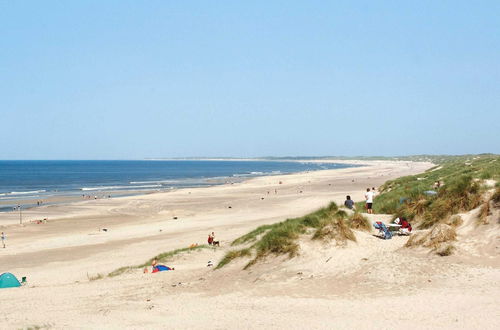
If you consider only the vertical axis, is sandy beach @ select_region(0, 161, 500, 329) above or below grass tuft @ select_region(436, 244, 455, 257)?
below

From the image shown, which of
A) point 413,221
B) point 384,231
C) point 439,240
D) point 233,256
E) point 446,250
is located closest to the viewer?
point 446,250

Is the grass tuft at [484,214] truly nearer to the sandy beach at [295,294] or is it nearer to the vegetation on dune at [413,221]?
the vegetation on dune at [413,221]

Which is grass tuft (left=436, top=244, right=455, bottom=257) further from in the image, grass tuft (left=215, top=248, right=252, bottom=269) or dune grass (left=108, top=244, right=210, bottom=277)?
dune grass (left=108, top=244, right=210, bottom=277)

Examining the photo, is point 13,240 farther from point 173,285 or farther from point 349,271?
point 349,271

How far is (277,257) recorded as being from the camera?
1194 centimetres

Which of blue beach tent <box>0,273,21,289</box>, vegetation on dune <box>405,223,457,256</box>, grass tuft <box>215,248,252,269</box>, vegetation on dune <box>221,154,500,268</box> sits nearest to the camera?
vegetation on dune <box>405,223,457,256</box>

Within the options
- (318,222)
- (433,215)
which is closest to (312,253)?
(318,222)

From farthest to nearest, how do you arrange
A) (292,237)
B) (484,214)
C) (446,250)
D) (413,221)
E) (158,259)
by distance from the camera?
1. (158,259)
2. (413,221)
3. (292,237)
4. (484,214)
5. (446,250)

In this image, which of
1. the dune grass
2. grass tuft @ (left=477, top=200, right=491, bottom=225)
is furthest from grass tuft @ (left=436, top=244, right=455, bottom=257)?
the dune grass

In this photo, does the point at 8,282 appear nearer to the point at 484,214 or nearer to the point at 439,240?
the point at 439,240

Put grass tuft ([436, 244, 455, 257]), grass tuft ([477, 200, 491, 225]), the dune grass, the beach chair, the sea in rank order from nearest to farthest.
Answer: grass tuft ([436, 244, 455, 257]) < grass tuft ([477, 200, 491, 225]) < the beach chair < the dune grass < the sea

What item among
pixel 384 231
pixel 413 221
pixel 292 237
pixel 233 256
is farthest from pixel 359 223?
pixel 233 256

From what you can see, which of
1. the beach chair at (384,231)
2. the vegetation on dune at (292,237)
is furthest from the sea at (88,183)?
the beach chair at (384,231)

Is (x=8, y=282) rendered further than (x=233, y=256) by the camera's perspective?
Yes
